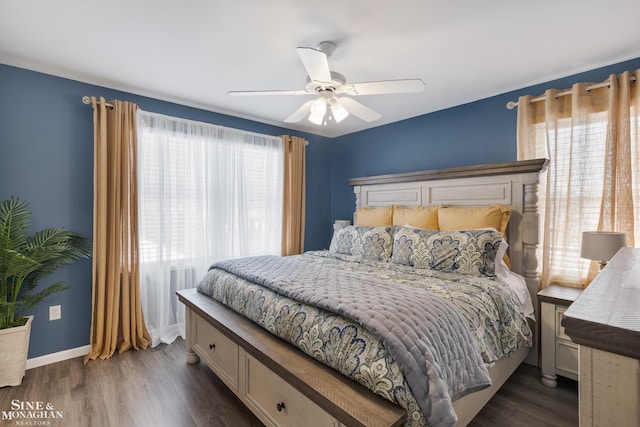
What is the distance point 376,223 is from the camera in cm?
348

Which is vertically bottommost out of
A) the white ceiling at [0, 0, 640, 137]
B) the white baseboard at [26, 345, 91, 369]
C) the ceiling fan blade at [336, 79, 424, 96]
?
the white baseboard at [26, 345, 91, 369]

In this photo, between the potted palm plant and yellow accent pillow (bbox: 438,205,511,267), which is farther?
yellow accent pillow (bbox: 438,205,511,267)

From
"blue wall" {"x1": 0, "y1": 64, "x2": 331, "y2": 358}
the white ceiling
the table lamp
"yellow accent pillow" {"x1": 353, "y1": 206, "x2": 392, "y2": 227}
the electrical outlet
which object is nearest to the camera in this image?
the white ceiling

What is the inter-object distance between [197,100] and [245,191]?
1.11 m

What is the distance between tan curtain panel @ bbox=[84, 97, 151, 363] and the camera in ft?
8.48

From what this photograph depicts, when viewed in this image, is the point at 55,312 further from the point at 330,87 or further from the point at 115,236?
the point at 330,87

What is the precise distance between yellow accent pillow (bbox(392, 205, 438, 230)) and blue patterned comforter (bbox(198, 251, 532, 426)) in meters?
0.64

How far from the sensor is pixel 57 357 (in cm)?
252

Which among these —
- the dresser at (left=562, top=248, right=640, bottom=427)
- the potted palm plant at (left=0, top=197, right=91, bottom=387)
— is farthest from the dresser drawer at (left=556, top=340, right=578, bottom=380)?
the potted palm plant at (left=0, top=197, right=91, bottom=387)

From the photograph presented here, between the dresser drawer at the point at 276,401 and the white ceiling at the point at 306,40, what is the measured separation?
81.1 inches

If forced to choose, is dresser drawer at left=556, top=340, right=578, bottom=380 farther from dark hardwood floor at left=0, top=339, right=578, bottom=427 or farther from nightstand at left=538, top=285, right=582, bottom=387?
dark hardwood floor at left=0, top=339, right=578, bottom=427

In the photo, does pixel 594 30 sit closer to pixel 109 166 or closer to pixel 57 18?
pixel 57 18

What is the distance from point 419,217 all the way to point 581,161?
1348mm

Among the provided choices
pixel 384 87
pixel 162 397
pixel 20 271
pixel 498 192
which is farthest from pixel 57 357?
pixel 498 192
